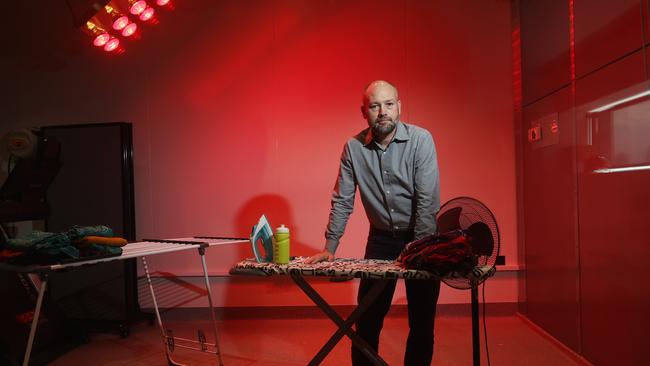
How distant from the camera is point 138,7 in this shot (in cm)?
315

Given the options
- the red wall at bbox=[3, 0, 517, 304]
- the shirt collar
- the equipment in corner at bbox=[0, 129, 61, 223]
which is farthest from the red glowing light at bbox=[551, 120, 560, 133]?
the equipment in corner at bbox=[0, 129, 61, 223]

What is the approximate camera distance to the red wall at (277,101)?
134 inches

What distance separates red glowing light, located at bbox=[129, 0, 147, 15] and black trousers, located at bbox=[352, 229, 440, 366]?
9.04 ft

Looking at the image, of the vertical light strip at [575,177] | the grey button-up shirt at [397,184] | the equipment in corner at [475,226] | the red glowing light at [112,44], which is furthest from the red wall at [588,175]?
the red glowing light at [112,44]

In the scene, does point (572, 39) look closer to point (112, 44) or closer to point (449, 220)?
point (449, 220)

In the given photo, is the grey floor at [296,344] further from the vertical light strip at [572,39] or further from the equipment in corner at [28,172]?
the vertical light strip at [572,39]

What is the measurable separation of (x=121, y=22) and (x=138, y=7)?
0.19 m

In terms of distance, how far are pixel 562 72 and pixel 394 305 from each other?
2271 mm

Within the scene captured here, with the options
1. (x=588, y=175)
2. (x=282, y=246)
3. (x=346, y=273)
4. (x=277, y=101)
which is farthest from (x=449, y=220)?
(x=277, y=101)

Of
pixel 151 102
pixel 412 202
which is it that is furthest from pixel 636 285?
pixel 151 102

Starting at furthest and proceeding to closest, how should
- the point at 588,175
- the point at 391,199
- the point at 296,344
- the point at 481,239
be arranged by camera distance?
the point at 296,344, the point at 588,175, the point at 391,199, the point at 481,239

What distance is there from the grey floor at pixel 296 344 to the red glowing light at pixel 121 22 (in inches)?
100

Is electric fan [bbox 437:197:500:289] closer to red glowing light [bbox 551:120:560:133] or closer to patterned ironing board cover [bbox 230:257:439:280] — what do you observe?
patterned ironing board cover [bbox 230:257:439:280]

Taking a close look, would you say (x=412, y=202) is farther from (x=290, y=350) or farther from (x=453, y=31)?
(x=453, y=31)
